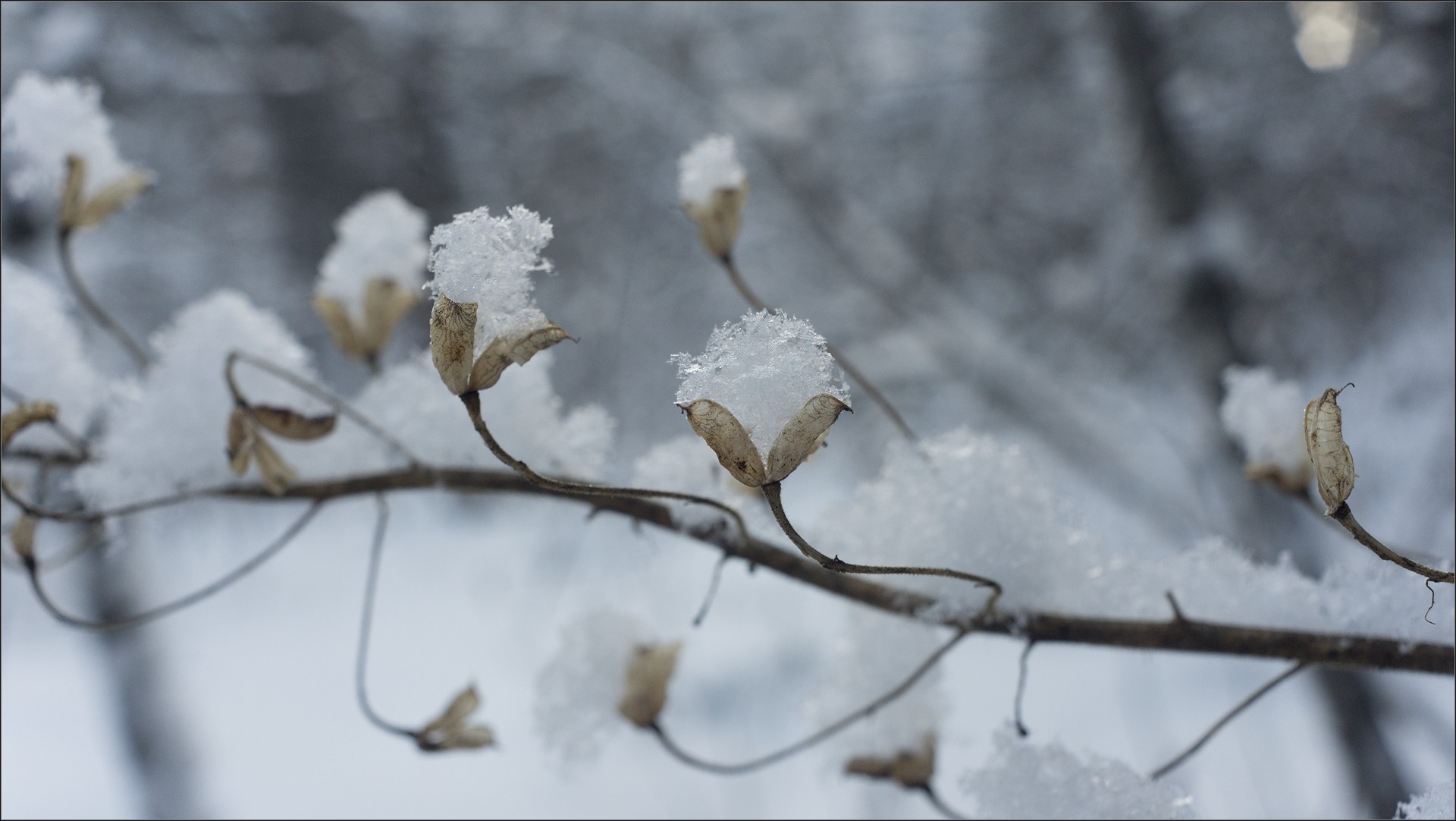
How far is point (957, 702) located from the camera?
0.43 m

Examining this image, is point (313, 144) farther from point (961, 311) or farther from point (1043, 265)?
point (1043, 265)

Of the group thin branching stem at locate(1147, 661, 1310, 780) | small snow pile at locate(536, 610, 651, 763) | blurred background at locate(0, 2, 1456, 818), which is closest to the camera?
thin branching stem at locate(1147, 661, 1310, 780)

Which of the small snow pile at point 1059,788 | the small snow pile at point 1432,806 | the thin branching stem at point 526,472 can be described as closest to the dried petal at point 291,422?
the thin branching stem at point 526,472

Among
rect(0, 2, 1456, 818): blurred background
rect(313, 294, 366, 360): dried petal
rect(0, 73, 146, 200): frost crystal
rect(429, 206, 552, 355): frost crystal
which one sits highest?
rect(0, 2, 1456, 818): blurred background

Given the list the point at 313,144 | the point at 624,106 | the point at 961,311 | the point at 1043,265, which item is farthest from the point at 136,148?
the point at 1043,265

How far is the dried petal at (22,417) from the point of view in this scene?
0.32m

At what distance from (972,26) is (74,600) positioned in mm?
2140

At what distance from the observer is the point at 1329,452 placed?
0.21 m

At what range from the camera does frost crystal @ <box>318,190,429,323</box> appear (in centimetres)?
44

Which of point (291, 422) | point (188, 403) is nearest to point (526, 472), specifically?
point (291, 422)

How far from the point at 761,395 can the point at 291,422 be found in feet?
0.71

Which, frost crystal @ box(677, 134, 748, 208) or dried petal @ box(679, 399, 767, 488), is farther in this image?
frost crystal @ box(677, 134, 748, 208)

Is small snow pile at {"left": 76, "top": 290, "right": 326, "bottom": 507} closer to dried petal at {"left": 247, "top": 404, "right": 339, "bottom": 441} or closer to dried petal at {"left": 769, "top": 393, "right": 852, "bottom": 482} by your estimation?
dried petal at {"left": 247, "top": 404, "right": 339, "bottom": 441}

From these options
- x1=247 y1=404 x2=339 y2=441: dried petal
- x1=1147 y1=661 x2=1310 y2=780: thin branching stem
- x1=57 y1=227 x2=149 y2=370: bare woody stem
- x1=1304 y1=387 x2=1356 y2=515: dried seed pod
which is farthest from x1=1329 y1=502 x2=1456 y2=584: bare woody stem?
x1=57 y1=227 x2=149 y2=370: bare woody stem
